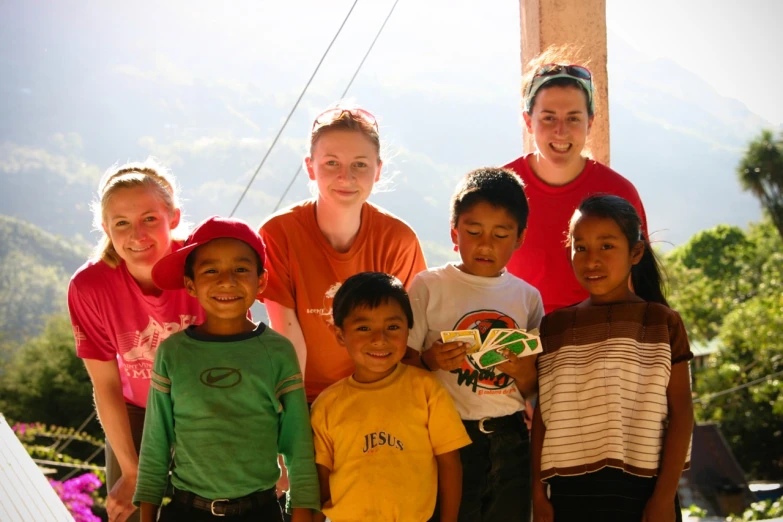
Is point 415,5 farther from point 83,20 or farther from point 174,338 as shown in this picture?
point 174,338

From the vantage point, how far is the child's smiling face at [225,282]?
2.37m

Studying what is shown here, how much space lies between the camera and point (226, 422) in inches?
89.0

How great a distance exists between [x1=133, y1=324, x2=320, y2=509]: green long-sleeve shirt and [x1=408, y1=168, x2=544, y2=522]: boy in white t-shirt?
0.49 m

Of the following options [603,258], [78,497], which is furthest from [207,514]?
[78,497]

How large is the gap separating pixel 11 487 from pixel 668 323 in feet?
7.41

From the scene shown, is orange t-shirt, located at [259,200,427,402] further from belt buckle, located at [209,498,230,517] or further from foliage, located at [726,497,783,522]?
foliage, located at [726,497,783,522]

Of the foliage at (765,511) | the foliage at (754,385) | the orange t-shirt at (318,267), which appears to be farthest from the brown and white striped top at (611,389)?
the foliage at (754,385)

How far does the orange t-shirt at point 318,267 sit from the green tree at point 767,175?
32564mm

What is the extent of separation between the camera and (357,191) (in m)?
2.81

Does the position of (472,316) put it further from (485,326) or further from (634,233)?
(634,233)

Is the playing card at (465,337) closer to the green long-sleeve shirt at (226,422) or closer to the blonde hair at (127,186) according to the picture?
the green long-sleeve shirt at (226,422)

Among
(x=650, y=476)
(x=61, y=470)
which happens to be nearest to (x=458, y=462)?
(x=650, y=476)

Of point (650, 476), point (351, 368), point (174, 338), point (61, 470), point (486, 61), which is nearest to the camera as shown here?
point (650, 476)

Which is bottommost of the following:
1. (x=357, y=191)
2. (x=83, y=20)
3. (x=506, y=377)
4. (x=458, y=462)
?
(x=458, y=462)
